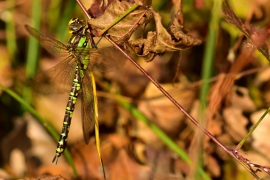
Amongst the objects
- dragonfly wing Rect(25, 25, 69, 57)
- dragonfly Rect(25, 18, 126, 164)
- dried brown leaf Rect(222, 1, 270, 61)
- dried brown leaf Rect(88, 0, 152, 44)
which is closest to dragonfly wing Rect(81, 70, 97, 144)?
dragonfly Rect(25, 18, 126, 164)

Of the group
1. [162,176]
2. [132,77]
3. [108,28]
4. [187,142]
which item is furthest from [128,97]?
[108,28]

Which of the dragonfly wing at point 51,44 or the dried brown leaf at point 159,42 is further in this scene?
the dragonfly wing at point 51,44

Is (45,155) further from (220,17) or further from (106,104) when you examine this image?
(220,17)

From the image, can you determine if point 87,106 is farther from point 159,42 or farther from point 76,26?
point 159,42

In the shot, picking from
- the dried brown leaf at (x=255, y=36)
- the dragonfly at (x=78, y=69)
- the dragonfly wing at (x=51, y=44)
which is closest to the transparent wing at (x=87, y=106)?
the dragonfly at (x=78, y=69)

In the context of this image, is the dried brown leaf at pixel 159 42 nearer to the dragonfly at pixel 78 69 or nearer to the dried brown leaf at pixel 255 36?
the dried brown leaf at pixel 255 36

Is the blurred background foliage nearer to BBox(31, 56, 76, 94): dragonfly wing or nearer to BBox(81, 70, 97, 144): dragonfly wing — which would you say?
BBox(31, 56, 76, 94): dragonfly wing

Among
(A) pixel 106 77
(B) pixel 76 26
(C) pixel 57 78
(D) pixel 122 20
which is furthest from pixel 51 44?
(D) pixel 122 20
